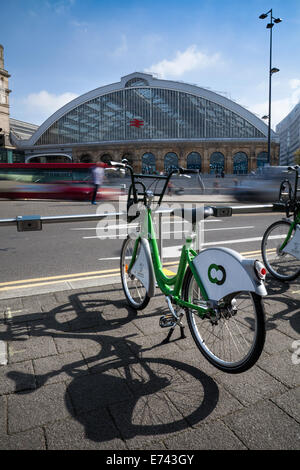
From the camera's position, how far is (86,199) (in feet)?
63.0

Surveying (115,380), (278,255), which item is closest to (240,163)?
(278,255)

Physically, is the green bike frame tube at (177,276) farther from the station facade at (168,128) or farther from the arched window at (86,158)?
the arched window at (86,158)

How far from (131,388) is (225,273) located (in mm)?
993

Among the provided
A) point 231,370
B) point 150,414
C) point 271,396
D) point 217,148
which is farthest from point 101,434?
point 217,148

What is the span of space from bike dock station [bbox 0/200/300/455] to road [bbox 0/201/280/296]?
1345 mm

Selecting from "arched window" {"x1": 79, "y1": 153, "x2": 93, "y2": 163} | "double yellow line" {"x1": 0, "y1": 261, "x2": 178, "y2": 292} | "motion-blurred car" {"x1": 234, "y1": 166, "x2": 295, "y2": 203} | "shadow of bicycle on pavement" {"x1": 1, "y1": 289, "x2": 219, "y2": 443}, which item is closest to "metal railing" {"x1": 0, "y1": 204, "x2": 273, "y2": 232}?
"shadow of bicycle on pavement" {"x1": 1, "y1": 289, "x2": 219, "y2": 443}

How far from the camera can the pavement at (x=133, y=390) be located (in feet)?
5.71

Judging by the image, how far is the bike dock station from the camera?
68.6 inches

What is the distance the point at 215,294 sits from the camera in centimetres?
219

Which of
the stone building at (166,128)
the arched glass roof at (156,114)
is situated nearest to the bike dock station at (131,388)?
the stone building at (166,128)

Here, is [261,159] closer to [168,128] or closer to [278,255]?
[168,128]

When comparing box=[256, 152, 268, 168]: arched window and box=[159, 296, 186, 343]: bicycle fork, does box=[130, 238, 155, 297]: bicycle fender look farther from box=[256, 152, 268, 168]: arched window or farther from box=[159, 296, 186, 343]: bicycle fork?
box=[256, 152, 268, 168]: arched window

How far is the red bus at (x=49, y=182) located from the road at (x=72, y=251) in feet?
32.3

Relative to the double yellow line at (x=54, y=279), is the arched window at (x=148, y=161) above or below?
above
